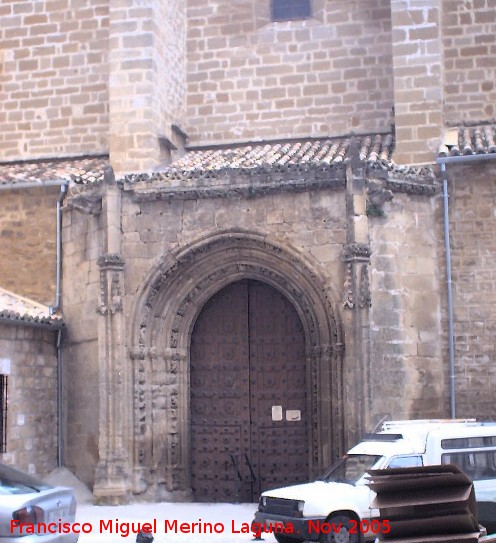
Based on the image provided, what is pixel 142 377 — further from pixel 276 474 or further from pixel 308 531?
pixel 308 531

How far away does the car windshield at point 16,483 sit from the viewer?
318 inches

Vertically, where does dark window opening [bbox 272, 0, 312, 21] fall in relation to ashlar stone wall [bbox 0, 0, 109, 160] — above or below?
above

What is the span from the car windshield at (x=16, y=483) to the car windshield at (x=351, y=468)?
3842mm

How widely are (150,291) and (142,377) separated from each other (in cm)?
128

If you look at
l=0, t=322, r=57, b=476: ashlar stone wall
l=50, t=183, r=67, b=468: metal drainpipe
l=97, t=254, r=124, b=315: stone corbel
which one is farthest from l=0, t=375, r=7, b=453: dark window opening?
l=97, t=254, r=124, b=315: stone corbel

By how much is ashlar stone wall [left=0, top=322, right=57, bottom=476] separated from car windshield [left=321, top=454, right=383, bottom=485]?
222 inches

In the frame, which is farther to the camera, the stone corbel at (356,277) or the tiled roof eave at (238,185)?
the tiled roof eave at (238,185)

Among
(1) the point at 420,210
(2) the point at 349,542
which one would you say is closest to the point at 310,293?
(1) the point at 420,210

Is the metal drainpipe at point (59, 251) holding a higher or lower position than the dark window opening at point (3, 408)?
higher

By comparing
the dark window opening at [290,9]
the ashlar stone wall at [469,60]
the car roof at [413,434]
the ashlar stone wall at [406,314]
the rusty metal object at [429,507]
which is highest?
the dark window opening at [290,9]

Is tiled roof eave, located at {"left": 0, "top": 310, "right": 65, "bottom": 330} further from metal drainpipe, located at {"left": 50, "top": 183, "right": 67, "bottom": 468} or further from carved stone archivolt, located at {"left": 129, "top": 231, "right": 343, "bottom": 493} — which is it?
carved stone archivolt, located at {"left": 129, "top": 231, "right": 343, "bottom": 493}

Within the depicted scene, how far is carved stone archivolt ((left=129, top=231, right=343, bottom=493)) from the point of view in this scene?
47.7 feet

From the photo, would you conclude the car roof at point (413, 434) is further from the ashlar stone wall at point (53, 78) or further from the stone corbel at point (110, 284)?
the ashlar stone wall at point (53, 78)

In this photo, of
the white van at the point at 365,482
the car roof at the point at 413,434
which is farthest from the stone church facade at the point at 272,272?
the white van at the point at 365,482
